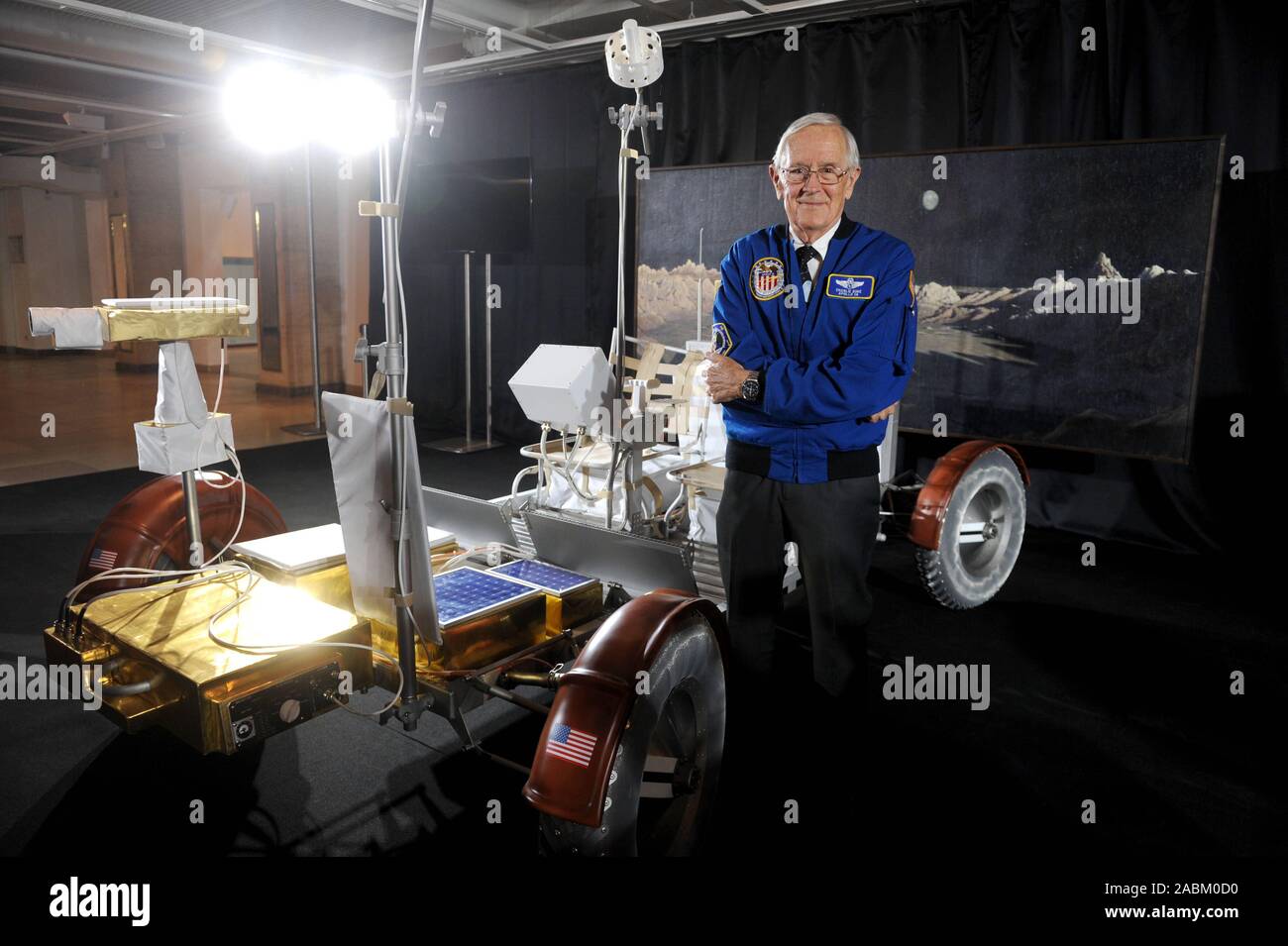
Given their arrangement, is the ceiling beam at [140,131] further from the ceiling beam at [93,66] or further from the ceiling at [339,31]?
the ceiling beam at [93,66]

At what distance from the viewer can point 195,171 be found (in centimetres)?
1020

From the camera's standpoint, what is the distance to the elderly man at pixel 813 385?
1896 millimetres

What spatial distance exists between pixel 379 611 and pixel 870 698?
1619mm

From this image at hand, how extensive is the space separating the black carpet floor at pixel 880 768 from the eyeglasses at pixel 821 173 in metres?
1.18

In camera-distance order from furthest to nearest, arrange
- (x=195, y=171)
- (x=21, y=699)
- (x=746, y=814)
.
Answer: (x=195, y=171) < (x=21, y=699) < (x=746, y=814)

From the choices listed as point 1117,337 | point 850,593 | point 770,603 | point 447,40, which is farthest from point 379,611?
point 447,40

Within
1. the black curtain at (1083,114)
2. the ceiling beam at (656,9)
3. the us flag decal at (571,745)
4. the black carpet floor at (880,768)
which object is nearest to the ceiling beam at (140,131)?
the black curtain at (1083,114)

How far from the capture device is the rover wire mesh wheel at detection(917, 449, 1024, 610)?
3.41 m

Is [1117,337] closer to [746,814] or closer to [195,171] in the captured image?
[746,814]

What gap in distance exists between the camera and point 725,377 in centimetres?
192

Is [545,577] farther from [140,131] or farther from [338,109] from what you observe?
[140,131]

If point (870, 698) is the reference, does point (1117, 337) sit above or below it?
above

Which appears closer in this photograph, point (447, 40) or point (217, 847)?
point (217, 847)

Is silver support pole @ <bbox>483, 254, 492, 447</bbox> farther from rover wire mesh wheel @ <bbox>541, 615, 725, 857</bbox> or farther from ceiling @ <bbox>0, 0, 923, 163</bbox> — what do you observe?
rover wire mesh wheel @ <bbox>541, 615, 725, 857</bbox>
